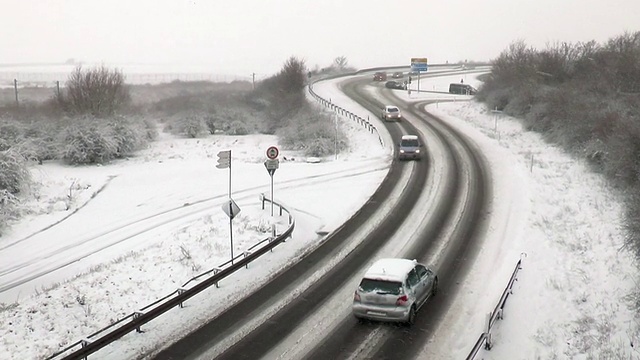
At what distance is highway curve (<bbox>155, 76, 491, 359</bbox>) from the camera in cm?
1336

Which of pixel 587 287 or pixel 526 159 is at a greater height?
pixel 526 159

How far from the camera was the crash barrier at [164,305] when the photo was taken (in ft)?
41.8

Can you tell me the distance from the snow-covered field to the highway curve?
0.67 meters

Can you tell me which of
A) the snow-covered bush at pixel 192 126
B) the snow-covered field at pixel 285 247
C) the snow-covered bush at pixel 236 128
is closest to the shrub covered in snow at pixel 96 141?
the snow-covered field at pixel 285 247

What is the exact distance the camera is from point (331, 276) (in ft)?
59.3

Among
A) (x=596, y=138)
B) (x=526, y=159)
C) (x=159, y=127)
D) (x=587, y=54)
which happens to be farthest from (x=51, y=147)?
(x=587, y=54)

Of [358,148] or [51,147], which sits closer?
[358,148]

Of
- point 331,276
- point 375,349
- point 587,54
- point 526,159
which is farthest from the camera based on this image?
point 587,54

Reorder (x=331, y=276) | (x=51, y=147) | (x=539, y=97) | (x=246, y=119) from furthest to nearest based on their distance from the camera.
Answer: (x=246, y=119) < (x=51, y=147) < (x=539, y=97) < (x=331, y=276)

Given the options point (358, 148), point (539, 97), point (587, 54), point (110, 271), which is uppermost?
point (587, 54)

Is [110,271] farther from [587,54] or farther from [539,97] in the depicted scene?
[587,54]

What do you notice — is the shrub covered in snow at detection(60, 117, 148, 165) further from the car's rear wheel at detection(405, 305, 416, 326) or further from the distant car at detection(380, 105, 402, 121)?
the car's rear wheel at detection(405, 305, 416, 326)

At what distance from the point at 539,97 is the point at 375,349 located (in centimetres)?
3921

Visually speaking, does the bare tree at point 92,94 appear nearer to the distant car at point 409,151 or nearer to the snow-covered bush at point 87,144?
the snow-covered bush at point 87,144
